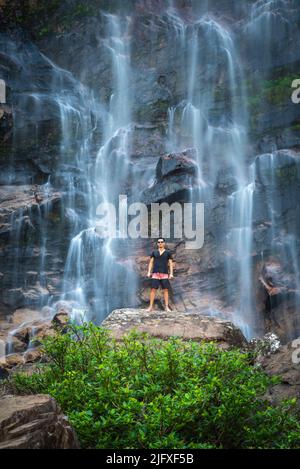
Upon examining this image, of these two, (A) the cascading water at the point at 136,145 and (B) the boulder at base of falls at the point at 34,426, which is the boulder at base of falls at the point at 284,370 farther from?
(A) the cascading water at the point at 136,145

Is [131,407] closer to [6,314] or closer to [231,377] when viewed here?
[231,377]

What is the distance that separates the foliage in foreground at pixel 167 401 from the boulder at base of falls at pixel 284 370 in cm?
81

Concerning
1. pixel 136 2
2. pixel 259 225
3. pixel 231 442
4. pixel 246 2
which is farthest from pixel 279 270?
pixel 136 2

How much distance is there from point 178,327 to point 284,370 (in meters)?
2.34

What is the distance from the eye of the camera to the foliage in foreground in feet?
14.4

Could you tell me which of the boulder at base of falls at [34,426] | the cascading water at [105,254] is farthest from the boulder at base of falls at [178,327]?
the cascading water at [105,254]

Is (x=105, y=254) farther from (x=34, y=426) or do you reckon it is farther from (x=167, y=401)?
(x=34, y=426)

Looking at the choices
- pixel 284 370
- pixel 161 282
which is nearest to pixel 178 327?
pixel 161 282

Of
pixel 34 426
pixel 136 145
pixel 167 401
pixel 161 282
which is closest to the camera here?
pixel 34 426

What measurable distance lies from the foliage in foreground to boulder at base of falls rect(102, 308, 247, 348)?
7.90 feet

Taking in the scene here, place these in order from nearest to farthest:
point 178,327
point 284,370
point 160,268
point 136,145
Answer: point 284,370 → point 178,327 → point 160,268 → point 136,145

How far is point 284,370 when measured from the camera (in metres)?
6.54

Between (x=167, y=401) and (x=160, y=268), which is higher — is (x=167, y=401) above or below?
below

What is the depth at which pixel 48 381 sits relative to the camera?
575 centimetres
